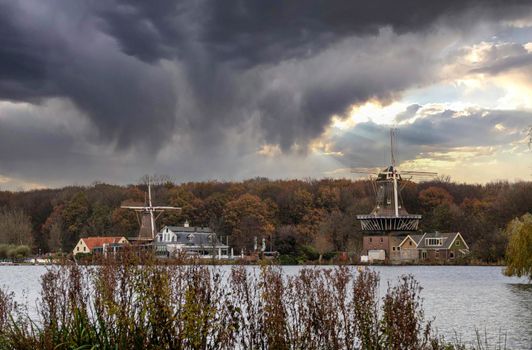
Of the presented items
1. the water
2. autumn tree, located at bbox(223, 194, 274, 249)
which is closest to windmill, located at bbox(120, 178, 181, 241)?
autumn tree, located at bbox(223, 194, 274, 249)

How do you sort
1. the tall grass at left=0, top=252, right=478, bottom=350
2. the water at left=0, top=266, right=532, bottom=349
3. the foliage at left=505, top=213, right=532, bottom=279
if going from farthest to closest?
the foliage at left=505, top=213, right=532, bottom=279, the water at left=0, top=266, right=532, bottom=349, the tall grass at left=0, top=252, right=478, bottom=350

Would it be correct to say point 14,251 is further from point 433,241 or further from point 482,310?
point 482,310

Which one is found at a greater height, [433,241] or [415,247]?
[433,241]

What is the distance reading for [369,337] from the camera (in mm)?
11914

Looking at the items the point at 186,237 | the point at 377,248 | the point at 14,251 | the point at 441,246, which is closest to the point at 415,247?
the point at 441,246

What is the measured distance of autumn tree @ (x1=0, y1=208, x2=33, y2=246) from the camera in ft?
383

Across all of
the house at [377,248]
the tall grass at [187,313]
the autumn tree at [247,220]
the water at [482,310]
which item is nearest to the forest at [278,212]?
the autumn tree at [247,220]

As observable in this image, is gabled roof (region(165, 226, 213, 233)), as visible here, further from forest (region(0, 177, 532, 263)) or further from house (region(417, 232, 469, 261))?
house (region(417, 232, 469, 261))

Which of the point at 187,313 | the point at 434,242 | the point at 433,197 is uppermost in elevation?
the point at 433,197

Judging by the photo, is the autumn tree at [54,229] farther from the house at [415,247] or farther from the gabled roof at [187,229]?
the house at [415,247]

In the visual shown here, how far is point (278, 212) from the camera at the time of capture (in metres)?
111

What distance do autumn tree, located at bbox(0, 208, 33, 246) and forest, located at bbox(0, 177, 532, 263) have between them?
0.51 ft

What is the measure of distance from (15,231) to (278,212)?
1624 inches

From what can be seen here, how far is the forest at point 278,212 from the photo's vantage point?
3745 inches
